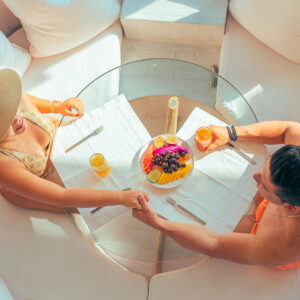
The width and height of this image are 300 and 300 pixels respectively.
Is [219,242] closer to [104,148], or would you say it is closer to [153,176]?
[153,176]

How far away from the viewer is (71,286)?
4.14 feet

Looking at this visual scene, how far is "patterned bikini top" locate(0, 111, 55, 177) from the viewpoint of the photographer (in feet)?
3.96

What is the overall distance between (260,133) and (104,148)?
79cm

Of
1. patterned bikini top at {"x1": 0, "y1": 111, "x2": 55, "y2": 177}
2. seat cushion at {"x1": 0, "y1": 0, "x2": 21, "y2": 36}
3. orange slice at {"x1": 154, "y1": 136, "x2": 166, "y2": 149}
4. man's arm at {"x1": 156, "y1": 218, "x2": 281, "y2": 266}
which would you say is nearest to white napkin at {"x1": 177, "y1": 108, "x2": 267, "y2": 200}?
orange slice at {"x1": 154, "y1": 136, "x2": 166, "y2": 149}

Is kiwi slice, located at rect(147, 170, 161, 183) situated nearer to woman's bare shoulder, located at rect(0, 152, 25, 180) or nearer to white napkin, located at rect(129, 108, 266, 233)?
white napkin, located at rect(129, 108, 266, 233)

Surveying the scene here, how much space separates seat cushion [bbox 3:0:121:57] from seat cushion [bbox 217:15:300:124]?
889 millimetres

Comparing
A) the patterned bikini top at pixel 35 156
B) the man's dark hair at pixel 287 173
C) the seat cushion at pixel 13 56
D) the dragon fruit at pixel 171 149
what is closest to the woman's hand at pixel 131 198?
the dragon fruit at pixel 171 149

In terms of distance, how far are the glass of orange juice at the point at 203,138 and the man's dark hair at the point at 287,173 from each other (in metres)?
0.42

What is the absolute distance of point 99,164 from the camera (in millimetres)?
1265

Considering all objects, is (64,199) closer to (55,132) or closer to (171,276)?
(55,132)

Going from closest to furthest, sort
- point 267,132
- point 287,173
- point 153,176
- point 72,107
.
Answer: point 287,173
point 153,176
point 267,132
point 72,107

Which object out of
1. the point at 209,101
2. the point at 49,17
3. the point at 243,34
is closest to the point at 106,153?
the point at 209,101

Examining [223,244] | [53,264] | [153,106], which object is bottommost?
[53,264]

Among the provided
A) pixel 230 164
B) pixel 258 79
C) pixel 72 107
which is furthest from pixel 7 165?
pixel 258 79
